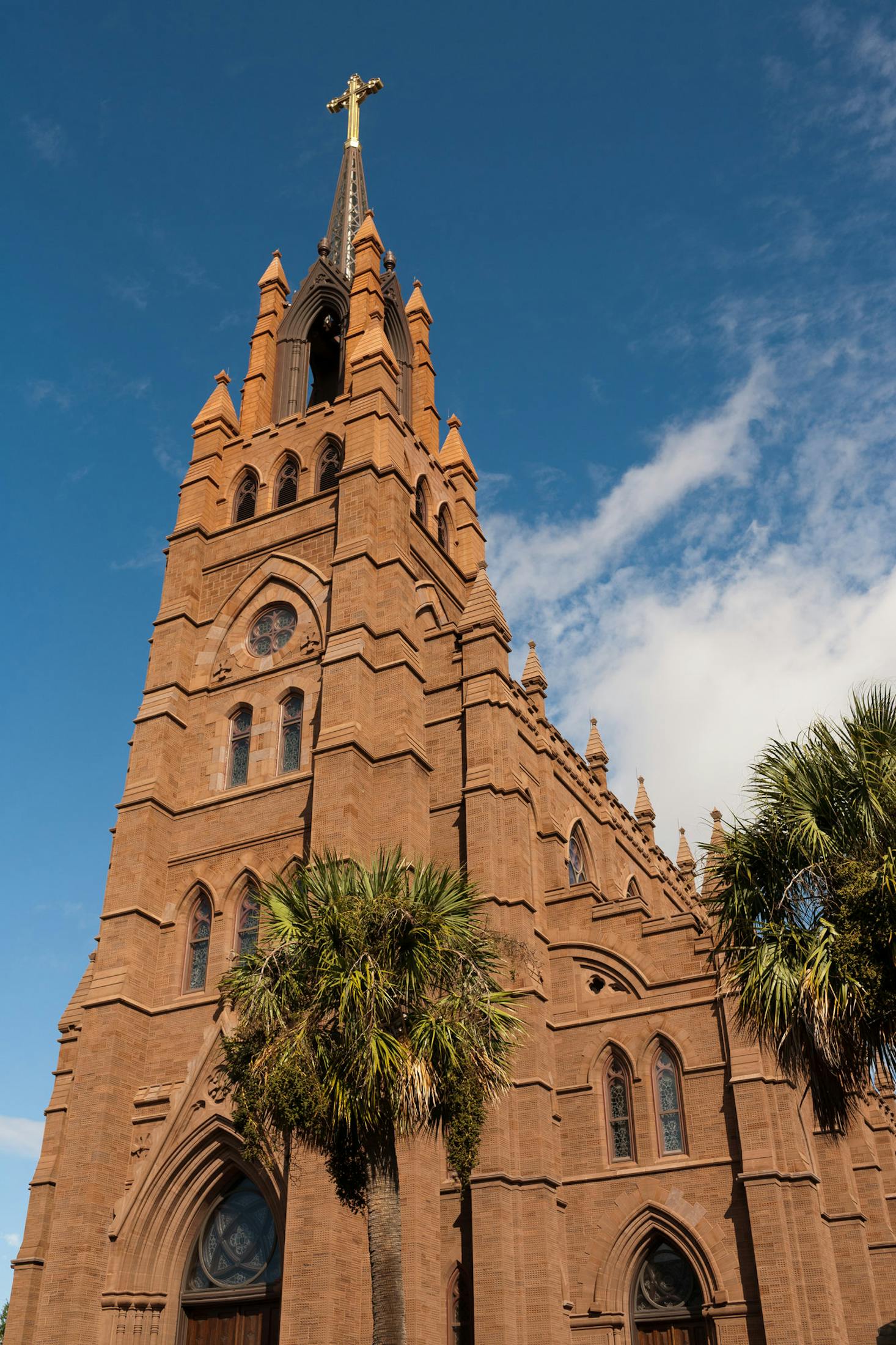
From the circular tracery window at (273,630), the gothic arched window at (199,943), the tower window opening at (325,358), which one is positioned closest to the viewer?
the gothic arched window at (199,943)

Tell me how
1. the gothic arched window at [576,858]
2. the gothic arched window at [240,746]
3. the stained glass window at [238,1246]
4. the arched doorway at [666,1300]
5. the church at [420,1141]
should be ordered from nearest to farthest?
the church at [420,1141]
the arched doorway at [666,1300]
the stained glass window at [238,1246]
the gothic arched window at [240,746]
the gothic arched window at [576,858]

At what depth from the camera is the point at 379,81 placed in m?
47.8

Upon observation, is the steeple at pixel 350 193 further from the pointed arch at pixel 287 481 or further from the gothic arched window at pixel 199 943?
the gothic arched window at pixel 199 943

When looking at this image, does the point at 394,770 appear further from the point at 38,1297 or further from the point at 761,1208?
the point at 38,1297

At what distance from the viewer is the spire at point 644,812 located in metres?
39.7

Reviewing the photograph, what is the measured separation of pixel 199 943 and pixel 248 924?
51.1 inches

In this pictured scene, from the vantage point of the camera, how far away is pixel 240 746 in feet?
94.2

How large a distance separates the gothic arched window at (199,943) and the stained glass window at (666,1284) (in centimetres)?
1004

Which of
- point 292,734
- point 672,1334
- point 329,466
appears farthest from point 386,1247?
point 329,466

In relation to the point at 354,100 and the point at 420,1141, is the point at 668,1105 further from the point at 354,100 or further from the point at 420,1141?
the point at 354,100

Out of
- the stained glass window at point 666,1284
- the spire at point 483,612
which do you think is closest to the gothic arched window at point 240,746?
the spire at point 483,612

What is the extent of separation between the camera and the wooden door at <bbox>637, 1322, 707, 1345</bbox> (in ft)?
70.4

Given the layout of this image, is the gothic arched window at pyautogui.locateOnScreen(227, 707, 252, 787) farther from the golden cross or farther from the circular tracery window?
the golden cross

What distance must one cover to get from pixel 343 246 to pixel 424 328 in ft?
14.6
